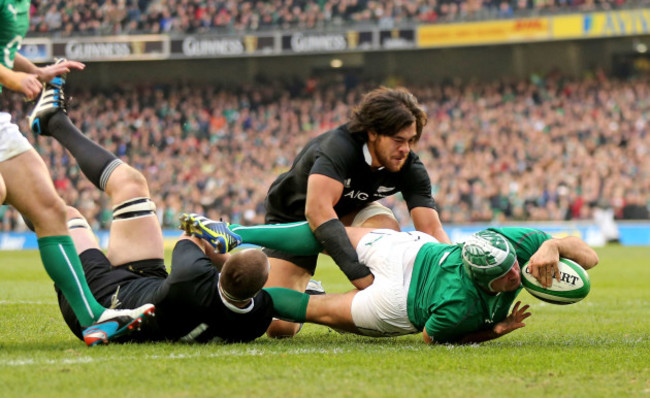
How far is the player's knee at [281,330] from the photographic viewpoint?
6.07 meters

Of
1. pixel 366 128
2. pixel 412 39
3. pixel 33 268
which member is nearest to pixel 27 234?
pixel 33 268

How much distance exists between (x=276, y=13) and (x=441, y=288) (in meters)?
28.3

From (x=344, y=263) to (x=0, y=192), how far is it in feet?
7.04

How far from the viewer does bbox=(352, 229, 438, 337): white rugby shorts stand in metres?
5.34

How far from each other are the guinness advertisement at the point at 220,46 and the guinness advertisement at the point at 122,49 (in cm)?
53

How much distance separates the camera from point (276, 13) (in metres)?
32.4

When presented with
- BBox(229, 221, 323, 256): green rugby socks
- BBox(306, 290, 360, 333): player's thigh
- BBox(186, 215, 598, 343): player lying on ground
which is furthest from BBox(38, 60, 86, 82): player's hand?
BBox(306, 290, 360, 333): player's thigh

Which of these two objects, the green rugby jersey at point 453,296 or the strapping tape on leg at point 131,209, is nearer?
the green rugby jersey at point 453,296

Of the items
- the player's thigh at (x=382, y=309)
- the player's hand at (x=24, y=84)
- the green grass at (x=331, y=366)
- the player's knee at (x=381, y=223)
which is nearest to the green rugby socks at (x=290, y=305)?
the green grass at (x=331, y=366)

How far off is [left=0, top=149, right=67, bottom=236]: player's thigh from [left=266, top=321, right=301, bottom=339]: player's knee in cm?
169

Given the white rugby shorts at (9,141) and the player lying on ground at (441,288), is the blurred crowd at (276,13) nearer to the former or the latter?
the white rugby shorts at (9,141)

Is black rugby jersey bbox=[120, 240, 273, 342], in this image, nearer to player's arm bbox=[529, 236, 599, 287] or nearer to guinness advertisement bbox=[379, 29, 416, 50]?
player's arm bbox=[529, 236, 599, 287]

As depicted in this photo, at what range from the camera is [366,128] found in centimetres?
624

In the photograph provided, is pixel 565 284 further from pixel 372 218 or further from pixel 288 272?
pixel 288 272
